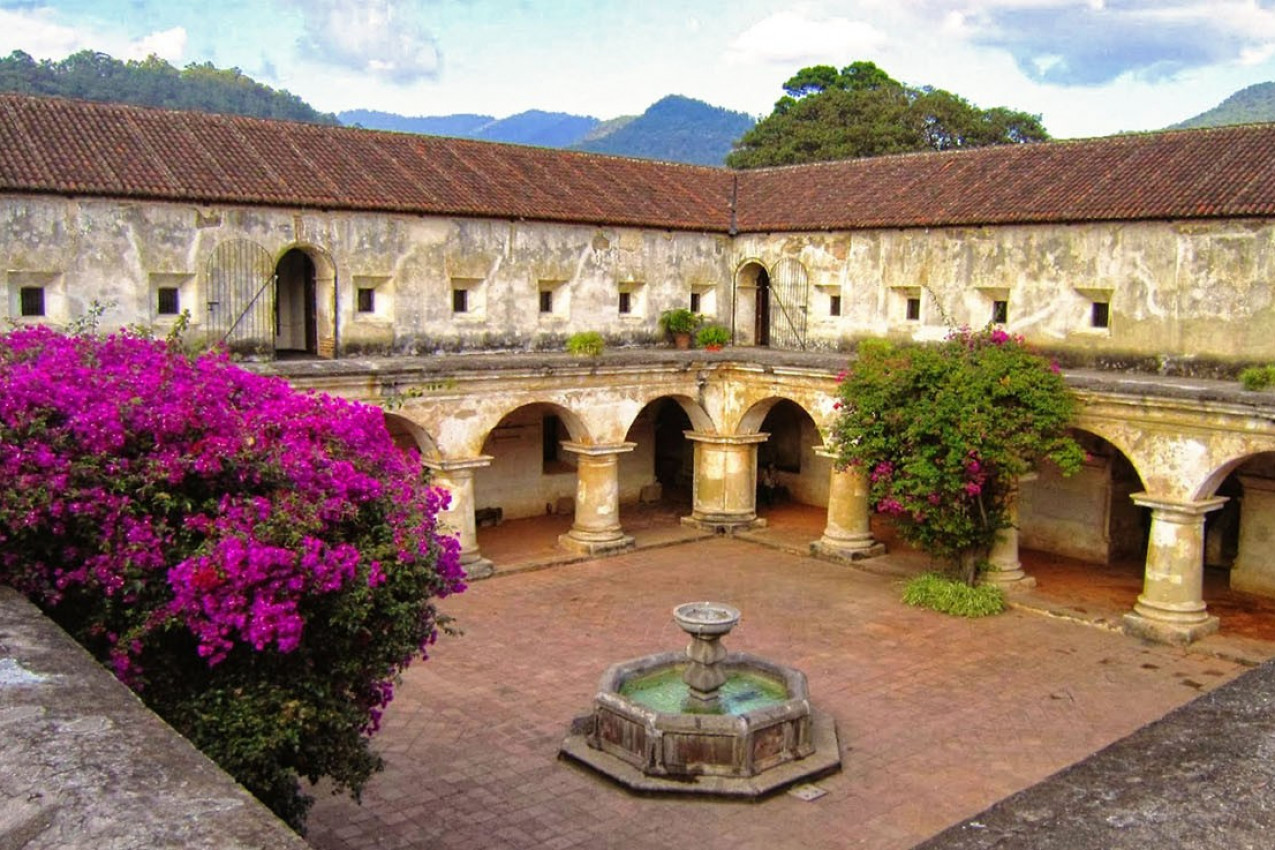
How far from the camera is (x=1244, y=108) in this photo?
7775cm

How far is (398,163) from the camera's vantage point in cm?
2081

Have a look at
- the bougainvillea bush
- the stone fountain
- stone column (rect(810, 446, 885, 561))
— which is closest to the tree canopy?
stone column (rect(810, 446, 885, 561))

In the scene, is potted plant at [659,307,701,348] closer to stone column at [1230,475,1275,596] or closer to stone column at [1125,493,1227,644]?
stone column at [1125,493,1227,644]

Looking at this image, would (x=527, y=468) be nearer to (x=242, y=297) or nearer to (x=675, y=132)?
(x=242, y=297)

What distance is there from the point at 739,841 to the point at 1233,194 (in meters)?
13.2

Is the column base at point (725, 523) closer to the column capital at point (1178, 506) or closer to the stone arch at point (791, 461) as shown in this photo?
the stone arch at point (791, 461)

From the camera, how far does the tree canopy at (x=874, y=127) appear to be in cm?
3953

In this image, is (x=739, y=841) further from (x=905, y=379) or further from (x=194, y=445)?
(x=905, y=379)

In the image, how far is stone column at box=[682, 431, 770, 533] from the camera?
22906mm

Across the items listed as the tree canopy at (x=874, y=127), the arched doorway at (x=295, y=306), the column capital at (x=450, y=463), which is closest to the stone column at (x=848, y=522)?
the column capital at (x=450, y=463)

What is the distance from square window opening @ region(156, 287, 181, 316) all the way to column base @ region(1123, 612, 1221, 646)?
15.5m

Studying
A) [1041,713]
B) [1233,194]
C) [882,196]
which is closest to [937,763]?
[1041,713]

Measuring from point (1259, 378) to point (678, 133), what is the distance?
155 m

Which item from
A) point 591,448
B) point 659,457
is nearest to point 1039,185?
point 591,448
